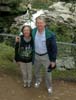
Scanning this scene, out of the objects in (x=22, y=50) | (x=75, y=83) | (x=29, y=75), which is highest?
(x=22, y=50)

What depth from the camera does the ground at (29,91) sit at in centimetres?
735

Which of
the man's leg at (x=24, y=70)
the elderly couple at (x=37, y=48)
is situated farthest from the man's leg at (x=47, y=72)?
the man's leg at (x=24, y=70)

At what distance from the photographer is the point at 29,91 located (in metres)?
7.54

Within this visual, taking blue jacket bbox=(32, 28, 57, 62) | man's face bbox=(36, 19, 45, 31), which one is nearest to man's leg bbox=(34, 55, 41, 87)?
blue jacket bbox=(32, 28, 57, 62)

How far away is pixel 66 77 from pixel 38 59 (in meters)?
1.61

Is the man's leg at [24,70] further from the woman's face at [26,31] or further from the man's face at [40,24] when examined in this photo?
the man's face at [40,24]

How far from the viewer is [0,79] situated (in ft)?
26.3

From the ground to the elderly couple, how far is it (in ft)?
0.68

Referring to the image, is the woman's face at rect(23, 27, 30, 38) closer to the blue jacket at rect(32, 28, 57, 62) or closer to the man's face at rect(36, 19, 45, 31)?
the blue jacket at rect(32, 28, 57, 62)

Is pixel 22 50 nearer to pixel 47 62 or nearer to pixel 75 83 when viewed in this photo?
pixel 47 62

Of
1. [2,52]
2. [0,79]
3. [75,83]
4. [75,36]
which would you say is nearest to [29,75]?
[0,79]

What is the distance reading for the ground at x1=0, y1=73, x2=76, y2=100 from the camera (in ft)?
24.1

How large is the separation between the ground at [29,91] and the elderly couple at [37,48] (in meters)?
0.21

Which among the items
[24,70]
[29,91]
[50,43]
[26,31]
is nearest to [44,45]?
[50,43]
